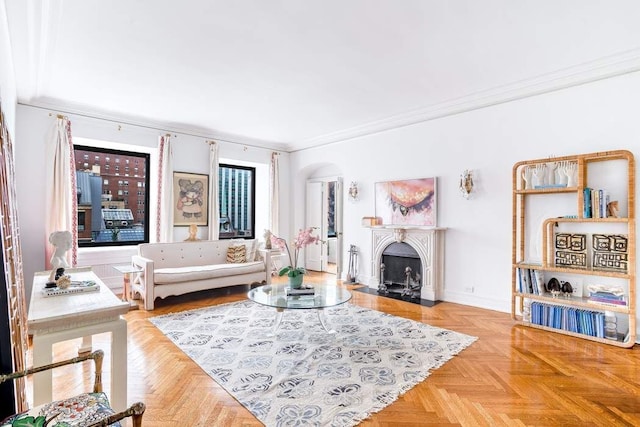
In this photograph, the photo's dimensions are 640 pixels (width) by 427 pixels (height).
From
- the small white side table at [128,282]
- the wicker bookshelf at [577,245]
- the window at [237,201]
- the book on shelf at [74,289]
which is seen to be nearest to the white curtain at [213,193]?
the window at [237,201]

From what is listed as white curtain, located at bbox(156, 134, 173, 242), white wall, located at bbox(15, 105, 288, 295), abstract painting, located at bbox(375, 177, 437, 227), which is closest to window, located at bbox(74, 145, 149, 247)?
white wall, located at bbox(15, 105, 288, 295)

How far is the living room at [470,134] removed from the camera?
3.31 meters

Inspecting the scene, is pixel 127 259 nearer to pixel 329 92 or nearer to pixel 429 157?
pixel 329 92

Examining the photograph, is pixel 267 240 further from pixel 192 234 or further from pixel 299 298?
pixel 299 298

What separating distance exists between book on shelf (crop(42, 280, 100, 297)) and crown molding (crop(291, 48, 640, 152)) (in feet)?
15.2

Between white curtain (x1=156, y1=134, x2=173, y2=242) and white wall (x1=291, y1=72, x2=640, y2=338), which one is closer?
white wall (x1=291, y1=72, x2=640, y2=338)

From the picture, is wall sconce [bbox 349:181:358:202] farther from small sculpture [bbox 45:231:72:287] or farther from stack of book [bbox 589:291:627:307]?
small sculpture [bbox 45:231:72:287]

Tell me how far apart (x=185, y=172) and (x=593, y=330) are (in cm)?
633

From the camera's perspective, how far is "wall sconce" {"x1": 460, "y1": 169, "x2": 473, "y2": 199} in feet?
15.3

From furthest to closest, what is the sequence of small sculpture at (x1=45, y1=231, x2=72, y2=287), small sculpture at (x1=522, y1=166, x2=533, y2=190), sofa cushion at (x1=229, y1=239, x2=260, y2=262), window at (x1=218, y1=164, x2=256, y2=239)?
window at (x1=218, y1=164, x2=256, y2=239)
sofa cushion at (x1=229, y1=239, x2=260, y2=262)
small sculpture at (x1=522, y1=166, x2=533, y2=190)
small sculpture at (x1=45, y1=231, x2=72, y2=287)

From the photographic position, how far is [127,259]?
18.3 ft

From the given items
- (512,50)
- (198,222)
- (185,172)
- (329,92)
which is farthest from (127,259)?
(512,50)

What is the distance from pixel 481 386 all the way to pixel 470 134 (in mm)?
3407

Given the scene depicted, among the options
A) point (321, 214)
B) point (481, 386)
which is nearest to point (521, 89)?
point (481, 386)
